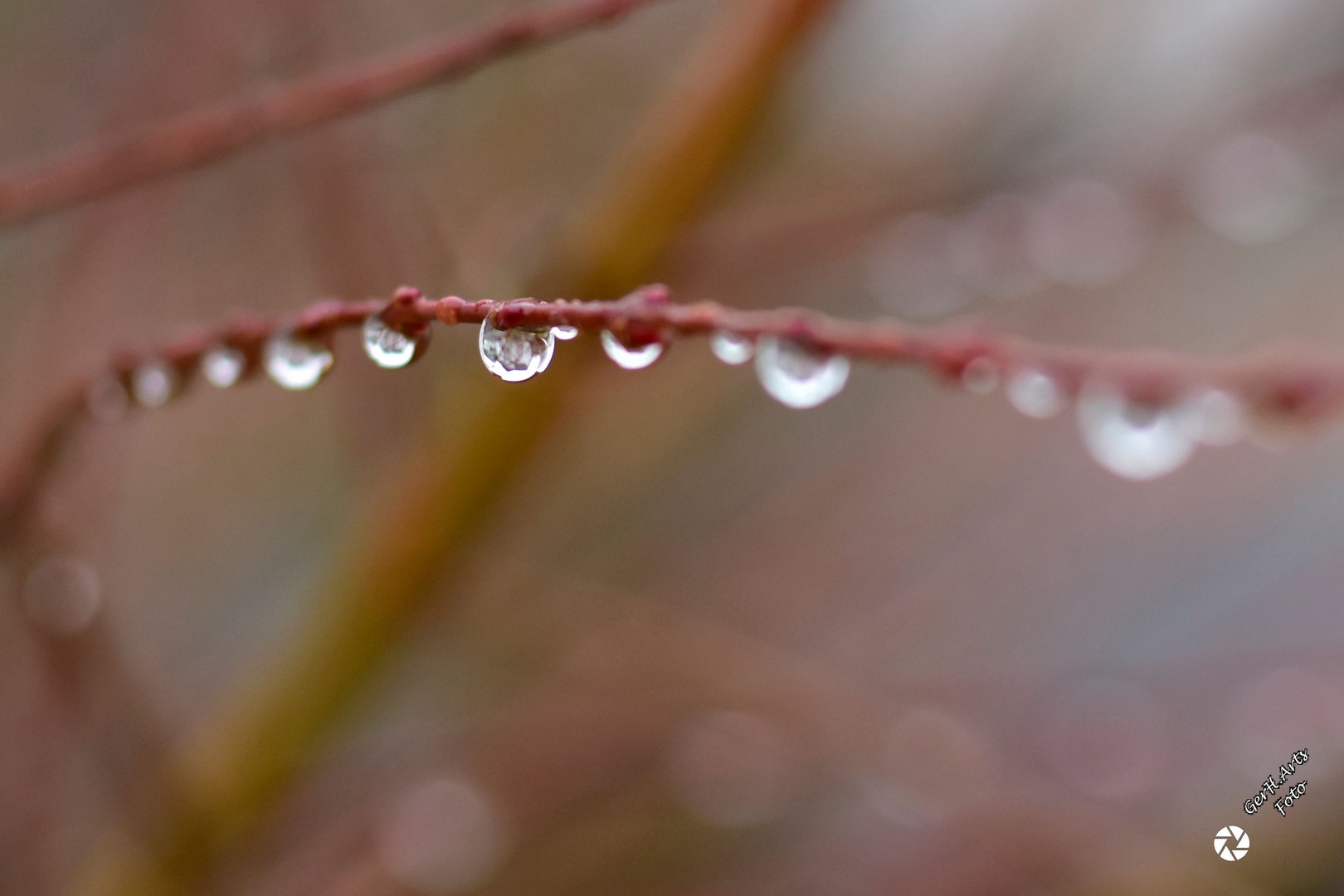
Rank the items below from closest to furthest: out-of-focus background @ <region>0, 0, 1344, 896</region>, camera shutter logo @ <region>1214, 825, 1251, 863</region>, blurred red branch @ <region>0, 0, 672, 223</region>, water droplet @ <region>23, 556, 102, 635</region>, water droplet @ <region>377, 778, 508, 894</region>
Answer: blurred red branch @ <region>0, 0, 672, 223</region>, water droplet @ <region>23, 556, 102, 635</region>, out-of-focus background @ <region>0, 0, 1344, 896</region>, water droplet @ <region>377, 778, 508, 894</region>, camera shutter logo @ <region>1214, 825, 1251, 863</region>

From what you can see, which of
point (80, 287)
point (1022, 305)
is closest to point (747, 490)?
point (1022, 305)

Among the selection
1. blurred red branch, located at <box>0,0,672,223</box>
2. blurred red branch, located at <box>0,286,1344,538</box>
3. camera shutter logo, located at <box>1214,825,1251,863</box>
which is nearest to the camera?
blurred red branch, located at <box>0,286,1344,538</box>

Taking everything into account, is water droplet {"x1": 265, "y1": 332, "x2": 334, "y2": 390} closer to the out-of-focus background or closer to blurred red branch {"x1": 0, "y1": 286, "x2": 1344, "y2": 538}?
blurred red branch {"x1": 0, "y1": 286, "x2": 1344, "y2": 538}

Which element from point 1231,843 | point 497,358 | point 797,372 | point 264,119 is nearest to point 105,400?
point 264,119

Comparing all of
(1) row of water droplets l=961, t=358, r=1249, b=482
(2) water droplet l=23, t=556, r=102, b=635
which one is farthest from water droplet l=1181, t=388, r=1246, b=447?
(2) water droplet l=23, t=556, r=102, b=635

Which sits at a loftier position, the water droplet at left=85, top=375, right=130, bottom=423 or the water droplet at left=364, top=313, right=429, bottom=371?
the water droplet at left=85, top=375, right=130, bottom=423

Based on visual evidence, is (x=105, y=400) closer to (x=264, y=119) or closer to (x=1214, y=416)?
(x=264, y=119)

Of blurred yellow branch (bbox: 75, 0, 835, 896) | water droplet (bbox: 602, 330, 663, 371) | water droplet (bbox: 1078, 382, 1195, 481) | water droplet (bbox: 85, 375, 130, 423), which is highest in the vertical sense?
blurred yellow branch (bbox: 75, 0, 835, 896)
